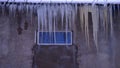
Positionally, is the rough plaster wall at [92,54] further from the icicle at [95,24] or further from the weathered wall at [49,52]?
the icicle at [95,24]

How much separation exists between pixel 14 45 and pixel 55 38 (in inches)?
52.3

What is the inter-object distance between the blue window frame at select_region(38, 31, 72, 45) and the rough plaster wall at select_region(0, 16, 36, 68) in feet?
1.05

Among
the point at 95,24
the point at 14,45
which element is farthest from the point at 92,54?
the point at 14,45

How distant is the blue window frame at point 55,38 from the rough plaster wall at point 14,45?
32 cm

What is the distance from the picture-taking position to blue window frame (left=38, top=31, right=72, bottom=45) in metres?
12.1

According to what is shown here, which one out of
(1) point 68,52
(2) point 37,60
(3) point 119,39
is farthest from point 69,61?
(3) point 119,39

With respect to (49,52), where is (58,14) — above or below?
above

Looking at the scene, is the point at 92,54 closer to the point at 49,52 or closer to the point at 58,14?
the point at 49,52

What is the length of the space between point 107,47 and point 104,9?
1.27m

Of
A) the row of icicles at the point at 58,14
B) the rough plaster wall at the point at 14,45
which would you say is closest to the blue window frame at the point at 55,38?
the row of icicles at the point at 58,14

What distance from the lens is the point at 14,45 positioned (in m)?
12.0

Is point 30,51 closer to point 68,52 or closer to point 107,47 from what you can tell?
point 68,52

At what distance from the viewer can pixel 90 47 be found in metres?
12.1

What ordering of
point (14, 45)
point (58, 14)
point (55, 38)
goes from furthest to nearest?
point (58, 14)
point (55, 38)
point (14, 45)
